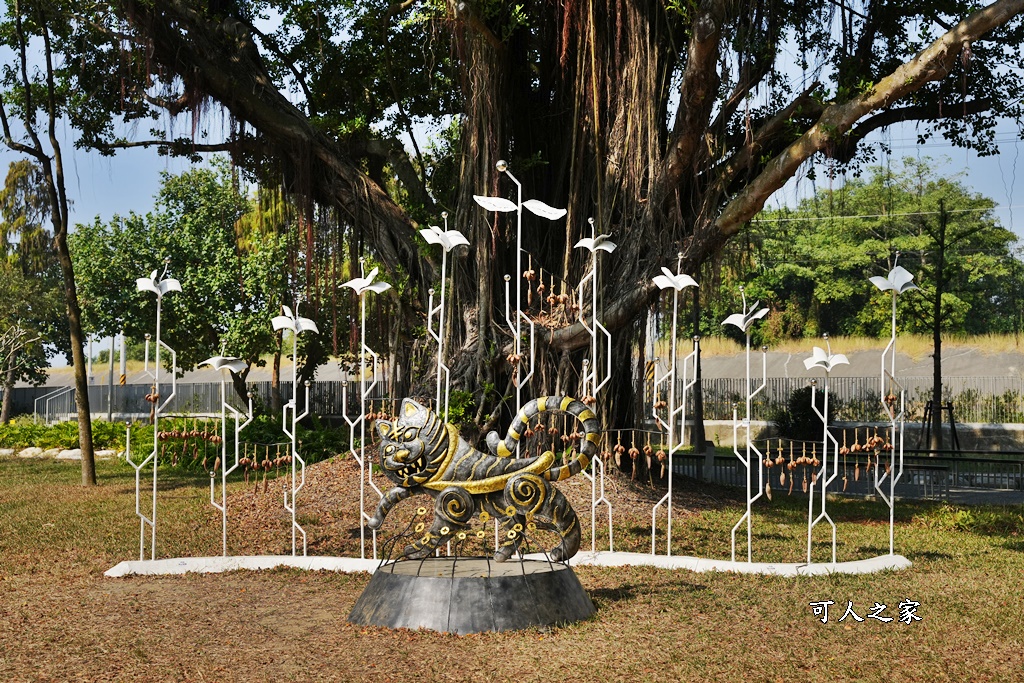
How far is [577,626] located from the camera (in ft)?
19.0

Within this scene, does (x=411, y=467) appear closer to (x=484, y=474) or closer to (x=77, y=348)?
(x=484, y=474)

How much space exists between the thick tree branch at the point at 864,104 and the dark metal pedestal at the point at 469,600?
5.51 metres

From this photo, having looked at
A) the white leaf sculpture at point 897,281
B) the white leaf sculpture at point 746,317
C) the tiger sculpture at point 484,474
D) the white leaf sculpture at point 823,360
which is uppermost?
the white leaf sculpture at point 897,281

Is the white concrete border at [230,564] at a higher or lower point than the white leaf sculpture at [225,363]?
lower

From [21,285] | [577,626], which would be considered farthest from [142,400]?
[577,626]

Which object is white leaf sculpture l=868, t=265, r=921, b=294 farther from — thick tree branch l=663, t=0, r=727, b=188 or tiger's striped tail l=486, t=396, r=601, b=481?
thick tree branch l=663, t=0, r=727, b=188

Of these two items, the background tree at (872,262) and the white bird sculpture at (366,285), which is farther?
the background tree at (872,262)

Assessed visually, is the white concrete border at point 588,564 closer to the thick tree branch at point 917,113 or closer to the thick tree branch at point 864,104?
the thick tree branch at point 864,104

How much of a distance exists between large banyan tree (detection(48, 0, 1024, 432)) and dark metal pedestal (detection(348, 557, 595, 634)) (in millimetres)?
4654

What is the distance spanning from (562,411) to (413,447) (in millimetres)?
945

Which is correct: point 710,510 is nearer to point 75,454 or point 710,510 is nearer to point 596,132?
point 596,132

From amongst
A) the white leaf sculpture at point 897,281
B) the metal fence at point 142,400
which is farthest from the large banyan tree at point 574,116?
the metal fence at point 142,400

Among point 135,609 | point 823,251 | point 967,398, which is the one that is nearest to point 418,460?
point 135,609

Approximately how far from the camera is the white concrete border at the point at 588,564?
7488 mm
